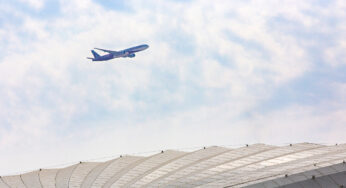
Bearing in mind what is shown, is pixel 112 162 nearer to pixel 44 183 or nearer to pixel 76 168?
pixel 76 168

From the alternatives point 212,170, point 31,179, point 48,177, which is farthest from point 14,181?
point 212,170

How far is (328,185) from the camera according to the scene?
77375 millimetres

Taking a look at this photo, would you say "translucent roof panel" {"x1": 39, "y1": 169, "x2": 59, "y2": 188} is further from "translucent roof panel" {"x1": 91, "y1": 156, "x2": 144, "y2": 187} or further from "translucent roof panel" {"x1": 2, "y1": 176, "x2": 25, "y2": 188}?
"translucent roof panel" {"x1": 91, "y1": 156, "x2": 144, "y2": 187}

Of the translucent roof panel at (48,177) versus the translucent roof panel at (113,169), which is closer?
the translucent roof panel at (113,169)

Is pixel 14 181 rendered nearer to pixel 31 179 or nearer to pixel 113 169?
pixel 31 179

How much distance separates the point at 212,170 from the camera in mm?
96312

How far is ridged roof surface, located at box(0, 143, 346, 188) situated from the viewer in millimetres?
80062

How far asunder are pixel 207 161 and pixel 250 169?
41.4 ft

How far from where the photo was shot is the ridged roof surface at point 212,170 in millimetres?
80062

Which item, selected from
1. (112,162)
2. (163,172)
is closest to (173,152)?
Answer: (112,162)

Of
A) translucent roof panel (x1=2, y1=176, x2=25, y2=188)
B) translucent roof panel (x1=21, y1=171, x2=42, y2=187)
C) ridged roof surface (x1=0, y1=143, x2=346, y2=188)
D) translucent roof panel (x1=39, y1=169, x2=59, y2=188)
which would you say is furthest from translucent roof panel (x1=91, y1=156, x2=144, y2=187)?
translucent roof panel (x1=2, y1=176, x2=25, y2=188)

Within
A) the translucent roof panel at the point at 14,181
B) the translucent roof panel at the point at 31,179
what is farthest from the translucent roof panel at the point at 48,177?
the translucent roof panel at the point at 14,181

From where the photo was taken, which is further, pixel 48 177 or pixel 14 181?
pixel 48 177

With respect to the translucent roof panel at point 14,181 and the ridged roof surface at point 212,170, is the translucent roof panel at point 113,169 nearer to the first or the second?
the ridged roof surface at point 212,170
